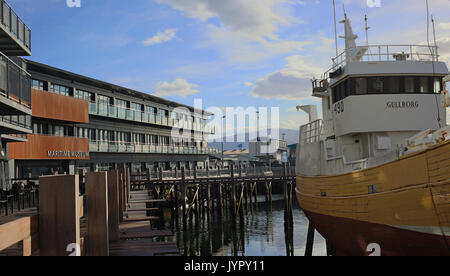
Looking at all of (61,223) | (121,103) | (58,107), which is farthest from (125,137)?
(61,223)

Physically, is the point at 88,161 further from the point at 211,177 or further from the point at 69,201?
the point at 69,201

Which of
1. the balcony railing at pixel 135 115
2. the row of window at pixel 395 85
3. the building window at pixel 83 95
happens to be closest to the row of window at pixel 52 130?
the balcony railing at pixel 135 115

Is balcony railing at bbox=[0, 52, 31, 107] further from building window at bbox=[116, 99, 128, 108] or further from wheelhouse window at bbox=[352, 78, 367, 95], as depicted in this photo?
building window at bbox=[116, 99, 128, 108]

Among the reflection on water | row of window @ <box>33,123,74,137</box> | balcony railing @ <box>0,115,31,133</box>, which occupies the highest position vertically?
row of window @ <box>33,123,74,137</box>

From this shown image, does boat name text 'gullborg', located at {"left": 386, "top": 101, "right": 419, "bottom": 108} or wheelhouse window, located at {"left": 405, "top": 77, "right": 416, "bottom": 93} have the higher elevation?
wheelhouse window, located at {"left": 405, "top": 77, "right": 416, "bottom": 93}

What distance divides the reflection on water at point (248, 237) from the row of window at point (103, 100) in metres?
15.8

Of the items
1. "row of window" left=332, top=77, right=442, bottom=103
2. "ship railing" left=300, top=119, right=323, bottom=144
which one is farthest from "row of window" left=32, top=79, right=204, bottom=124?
"row of window" left=332, top=77, right=442, bottom=103

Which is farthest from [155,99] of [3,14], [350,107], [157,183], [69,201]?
[69,201]

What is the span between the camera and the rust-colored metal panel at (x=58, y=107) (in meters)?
30.6

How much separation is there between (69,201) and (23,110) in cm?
1289

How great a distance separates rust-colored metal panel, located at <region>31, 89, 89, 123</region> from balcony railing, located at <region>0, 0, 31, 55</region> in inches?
504

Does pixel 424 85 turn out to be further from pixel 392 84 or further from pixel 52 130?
pixel 52 130

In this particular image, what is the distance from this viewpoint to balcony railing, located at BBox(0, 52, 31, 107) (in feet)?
46.1

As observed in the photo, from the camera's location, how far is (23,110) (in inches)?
609
